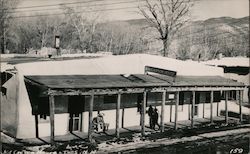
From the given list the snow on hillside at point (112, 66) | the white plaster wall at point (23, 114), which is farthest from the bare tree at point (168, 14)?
the white plaster wall at point (23, 114)

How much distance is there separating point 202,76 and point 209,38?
82675 millimetres

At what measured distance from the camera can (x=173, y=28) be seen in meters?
43.1

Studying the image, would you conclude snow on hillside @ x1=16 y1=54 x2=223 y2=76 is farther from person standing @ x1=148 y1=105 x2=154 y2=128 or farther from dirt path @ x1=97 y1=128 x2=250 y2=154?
dirt path @ x1=97 y1=128 x2=250 y2=154

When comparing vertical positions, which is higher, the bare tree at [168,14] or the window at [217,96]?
the bare tree at [168,14]

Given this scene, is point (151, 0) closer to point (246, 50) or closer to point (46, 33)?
point (46, 33)

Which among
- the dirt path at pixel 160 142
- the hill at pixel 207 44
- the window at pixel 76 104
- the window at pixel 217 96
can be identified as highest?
the hill at pixel 207 44

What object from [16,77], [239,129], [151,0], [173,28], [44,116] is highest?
[151,0]

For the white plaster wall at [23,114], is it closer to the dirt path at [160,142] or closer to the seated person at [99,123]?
the seated person at [99,123]

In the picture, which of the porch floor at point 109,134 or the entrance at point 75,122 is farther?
the entrance at point 75,122

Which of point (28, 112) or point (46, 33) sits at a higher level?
point (46, 33)

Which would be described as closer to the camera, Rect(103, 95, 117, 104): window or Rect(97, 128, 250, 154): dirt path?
Rect(97, 128, 250, 154): dirt path

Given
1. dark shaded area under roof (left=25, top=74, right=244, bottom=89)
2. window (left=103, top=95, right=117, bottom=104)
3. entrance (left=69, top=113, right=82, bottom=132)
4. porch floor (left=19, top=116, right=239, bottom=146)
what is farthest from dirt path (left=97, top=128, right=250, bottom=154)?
window (left=103, top=95, right=117, bottom=104)

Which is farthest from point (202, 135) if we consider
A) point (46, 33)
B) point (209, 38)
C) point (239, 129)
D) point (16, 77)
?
point (209, 38)

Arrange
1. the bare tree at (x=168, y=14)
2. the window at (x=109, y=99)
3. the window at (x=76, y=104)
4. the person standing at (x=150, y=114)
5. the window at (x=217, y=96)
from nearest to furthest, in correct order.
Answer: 1. the window at (x=76, y=104)
2. the window at (x=109, y=99)
3. the person standing at (x=150, y=114)
4. the window at (x=217, y=96)
5. the bare tree at (x=168, y=14)
